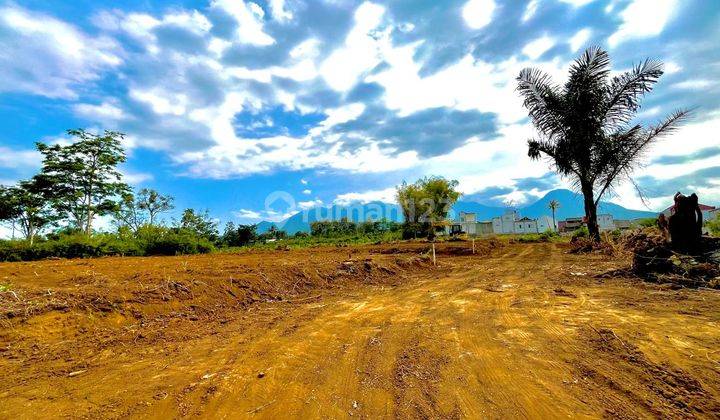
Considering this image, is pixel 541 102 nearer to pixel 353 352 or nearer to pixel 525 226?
pixel 353 352

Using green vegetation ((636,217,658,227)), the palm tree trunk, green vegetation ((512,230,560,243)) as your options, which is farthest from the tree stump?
green vegetation ((512,230,560,243))

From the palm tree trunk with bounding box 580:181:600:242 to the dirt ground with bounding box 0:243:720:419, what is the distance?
34.9ft

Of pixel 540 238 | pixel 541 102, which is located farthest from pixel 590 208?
pixel 540 238

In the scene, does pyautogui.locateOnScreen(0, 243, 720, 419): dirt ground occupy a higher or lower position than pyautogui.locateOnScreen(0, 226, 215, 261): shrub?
lower

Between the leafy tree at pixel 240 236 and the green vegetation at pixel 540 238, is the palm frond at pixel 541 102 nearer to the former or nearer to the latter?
the green vegetation at pixel 540 238

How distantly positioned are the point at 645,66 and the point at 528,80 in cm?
458

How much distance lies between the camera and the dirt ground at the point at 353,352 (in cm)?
262

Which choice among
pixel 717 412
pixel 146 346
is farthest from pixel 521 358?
pixel 146 346

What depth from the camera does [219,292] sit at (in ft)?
21.4

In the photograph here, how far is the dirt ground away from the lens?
2619mm

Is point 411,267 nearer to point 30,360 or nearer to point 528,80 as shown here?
point 30,360

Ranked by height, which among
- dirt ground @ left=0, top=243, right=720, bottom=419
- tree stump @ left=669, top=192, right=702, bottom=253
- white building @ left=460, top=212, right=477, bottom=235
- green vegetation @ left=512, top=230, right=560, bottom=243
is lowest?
dirt ground @ left=0, top=243, right=720, bottom=419

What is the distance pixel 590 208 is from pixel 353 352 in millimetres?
16489

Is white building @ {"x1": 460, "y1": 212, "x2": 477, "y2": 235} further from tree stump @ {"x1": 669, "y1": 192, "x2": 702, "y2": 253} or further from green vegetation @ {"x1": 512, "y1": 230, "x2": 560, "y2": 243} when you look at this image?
tree stump @ {"x1": 669, "y1": 192, "x2": 702, "y2": 253}
